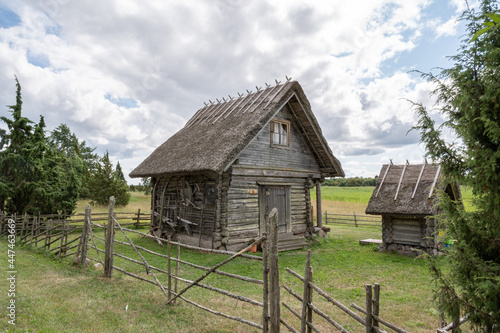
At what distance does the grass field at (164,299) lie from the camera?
5770 millimetres

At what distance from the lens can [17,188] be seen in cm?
1628

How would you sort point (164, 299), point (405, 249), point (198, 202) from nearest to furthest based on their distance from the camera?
point (164, 299)
point (405, 249)
point (198, 202)

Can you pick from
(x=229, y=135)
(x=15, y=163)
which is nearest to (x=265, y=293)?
(x=229, y=135)

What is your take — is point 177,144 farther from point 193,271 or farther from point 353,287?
point 353,287

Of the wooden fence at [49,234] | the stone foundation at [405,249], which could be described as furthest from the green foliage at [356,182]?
the wooden fence at [49,234]

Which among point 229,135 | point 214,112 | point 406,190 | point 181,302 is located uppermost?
point 214,112

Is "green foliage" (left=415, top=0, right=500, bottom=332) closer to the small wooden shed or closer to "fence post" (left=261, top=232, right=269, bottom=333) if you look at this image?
"fence post" (left=261, top=232, right=269, bottom=333)

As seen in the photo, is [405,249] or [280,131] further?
[280,131]

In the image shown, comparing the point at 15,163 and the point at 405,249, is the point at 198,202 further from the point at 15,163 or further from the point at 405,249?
the point at 15,163

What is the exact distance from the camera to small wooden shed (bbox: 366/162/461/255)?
12.1 meters

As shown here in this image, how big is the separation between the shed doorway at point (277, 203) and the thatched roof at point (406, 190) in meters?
3.53

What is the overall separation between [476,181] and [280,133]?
1075 centimetres

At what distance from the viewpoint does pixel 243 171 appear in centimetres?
1286

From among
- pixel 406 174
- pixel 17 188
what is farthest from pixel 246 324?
pixel 17 188
